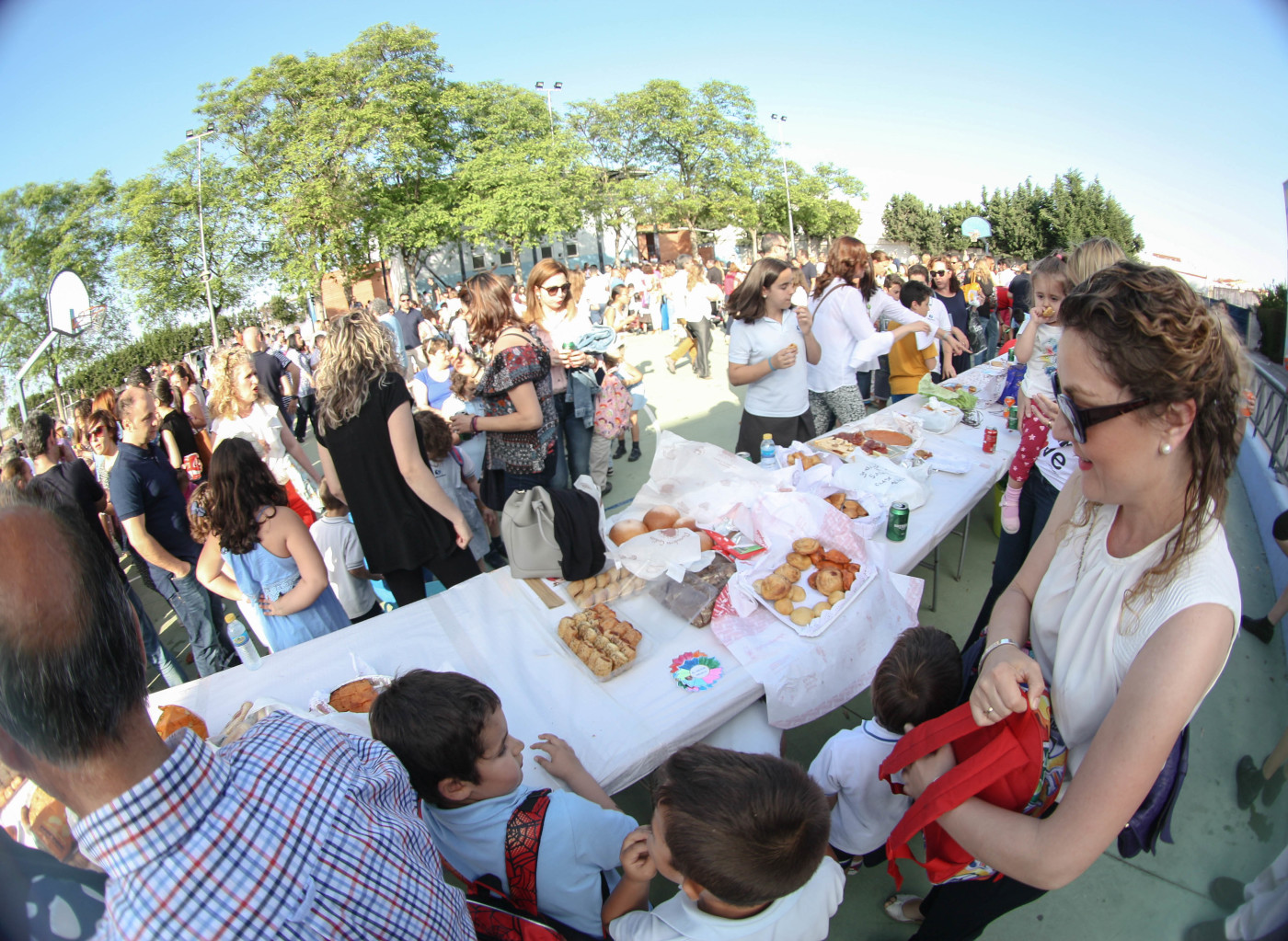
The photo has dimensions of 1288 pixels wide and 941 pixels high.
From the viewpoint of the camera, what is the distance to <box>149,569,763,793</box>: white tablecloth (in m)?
1.70

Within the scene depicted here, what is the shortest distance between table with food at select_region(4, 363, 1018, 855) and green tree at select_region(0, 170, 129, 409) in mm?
16931

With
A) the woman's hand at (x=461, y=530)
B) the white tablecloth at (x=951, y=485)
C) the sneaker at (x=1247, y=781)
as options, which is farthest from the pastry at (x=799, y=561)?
the sneaker at (x=1247, y=781)

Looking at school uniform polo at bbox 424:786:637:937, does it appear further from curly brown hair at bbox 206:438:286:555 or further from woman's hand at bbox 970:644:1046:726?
curly brown hair at bbox 206:438:286:555

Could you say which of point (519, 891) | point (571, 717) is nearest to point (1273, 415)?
point (571, 717)

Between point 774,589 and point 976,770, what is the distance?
1.08 metres

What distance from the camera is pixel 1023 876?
101 centimetres

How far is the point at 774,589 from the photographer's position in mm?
Answer: 2141

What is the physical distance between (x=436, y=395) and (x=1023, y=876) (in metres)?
4.84

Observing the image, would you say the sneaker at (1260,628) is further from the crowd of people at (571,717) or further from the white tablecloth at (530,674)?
the white tablecloth at (530,674)

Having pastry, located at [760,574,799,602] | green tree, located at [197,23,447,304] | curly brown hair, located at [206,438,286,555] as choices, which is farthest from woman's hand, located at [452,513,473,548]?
green tree, located at [197,23,447,304]

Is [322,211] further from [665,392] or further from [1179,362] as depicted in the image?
[1179,362]

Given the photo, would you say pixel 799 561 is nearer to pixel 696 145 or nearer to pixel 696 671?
pixel 696 671

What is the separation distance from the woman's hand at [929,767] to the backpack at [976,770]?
0.02m

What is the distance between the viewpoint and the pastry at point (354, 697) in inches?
70.5
